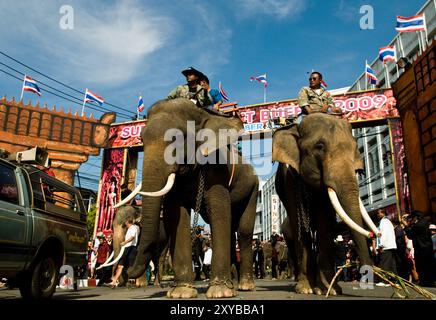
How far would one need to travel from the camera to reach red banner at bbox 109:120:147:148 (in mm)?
28734

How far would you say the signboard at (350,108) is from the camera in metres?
23.6

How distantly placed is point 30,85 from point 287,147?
25771 millimetres

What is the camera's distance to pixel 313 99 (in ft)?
26.3

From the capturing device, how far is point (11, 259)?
19.2 ft

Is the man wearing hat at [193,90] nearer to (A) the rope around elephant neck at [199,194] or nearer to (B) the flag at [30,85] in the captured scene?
(A) the rope around elephant neck at [199,194]

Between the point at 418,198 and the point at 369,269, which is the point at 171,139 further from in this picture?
the point at 418,198

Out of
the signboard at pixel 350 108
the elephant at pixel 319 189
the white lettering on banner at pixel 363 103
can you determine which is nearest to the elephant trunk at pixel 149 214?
the elephant at pixel 319 189

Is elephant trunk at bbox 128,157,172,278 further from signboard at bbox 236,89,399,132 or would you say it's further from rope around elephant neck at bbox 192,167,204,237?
signboard at bbox 236,89,399,132

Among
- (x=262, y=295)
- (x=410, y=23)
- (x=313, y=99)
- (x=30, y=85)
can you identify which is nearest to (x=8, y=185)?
(x=262, y=295)

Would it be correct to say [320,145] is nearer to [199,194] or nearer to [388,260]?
[199,194]

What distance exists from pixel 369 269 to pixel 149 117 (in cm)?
411

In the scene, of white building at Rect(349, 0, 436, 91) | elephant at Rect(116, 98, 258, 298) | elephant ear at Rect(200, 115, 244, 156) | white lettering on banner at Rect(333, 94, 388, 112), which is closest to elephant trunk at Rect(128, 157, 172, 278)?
elephant at Rect(116, 98, 258, 298)

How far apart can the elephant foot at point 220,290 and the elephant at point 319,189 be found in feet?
4.89
